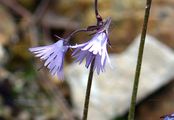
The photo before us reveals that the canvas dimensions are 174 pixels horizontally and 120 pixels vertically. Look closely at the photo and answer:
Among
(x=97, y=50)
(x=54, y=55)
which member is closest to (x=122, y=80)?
(x=54, y=55)

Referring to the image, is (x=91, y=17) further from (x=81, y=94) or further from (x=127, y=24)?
(x=81, y=94)

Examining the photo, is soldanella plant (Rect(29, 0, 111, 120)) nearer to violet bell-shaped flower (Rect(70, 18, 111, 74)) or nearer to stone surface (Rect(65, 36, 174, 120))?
violet bell-shaped flower (Rect(70, 18, 111, 74))

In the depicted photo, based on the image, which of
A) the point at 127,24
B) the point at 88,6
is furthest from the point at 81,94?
the point at 88,6

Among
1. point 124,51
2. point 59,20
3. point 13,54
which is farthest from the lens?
point 59,20

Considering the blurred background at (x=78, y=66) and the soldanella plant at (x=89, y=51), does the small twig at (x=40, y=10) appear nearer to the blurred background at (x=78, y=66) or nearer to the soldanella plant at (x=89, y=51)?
the blurred background at (x=78, y=66)

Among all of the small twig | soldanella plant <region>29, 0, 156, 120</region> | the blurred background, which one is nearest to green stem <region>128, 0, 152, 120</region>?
soldanella plant <region>29, 0, 156, 120</region>

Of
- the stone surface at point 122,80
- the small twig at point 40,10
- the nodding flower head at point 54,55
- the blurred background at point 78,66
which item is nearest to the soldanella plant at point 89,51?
the nodding flower head at point 54,55
